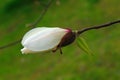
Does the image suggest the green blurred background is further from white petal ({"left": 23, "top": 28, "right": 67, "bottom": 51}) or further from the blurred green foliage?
white petal ({"left": 23, "top": 28, "right": 67, "bottom": 51})

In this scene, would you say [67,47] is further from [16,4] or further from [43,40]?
[43,40]

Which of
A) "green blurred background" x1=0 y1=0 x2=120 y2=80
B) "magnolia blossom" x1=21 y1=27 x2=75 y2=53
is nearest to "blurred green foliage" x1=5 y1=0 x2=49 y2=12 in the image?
"green blurred background" x1=0 y1=0 x2=120 y2=80

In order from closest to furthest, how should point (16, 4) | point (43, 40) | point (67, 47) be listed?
1. point (43, 40)
2. point (67, 47)
3. point (16, 4)

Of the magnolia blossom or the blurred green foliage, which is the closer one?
the magnolia blossom

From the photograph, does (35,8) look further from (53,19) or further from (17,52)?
(17,52)

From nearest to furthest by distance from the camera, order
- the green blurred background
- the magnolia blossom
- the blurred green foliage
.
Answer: the magnolia blossom
the green blurred background
the blurred green foliage

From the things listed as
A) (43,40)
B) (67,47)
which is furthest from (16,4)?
(43,40)

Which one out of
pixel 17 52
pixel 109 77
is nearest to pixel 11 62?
pixel 17 52
